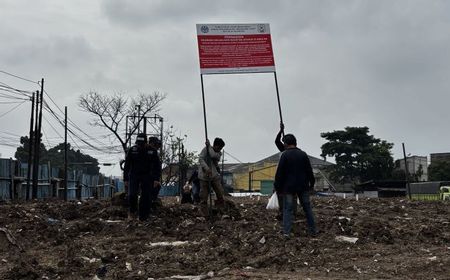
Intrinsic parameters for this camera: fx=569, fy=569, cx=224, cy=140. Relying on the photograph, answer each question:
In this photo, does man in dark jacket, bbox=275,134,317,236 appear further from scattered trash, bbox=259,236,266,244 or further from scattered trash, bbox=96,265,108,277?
scattered trash, bbox=96,265,108,277

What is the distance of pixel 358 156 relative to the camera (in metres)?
60.2

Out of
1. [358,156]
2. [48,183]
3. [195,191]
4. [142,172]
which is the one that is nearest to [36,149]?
[48,183]

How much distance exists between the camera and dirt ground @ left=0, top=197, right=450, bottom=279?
6.07m

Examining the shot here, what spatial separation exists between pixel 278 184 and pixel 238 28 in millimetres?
3166

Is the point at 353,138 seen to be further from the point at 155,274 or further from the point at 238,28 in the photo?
the point at 155,274

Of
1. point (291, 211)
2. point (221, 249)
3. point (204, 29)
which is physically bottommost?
point (221, 249)

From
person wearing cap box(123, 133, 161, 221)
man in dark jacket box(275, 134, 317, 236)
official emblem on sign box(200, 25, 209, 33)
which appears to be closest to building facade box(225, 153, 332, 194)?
person wearing cap box(123, 133, 161, 221)

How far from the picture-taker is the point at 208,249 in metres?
7.21

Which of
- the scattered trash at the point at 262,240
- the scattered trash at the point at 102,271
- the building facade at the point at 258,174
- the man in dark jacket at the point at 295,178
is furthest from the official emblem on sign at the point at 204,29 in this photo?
the building facade at the point at 258,174

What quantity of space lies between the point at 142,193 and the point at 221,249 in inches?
126

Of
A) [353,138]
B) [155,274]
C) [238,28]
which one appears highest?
[353,138]

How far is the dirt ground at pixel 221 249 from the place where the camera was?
607 cm

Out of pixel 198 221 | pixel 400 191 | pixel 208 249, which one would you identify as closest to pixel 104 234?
pixel 198 221

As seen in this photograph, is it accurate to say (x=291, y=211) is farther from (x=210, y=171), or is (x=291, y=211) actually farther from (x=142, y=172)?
(x=142, y=172)
